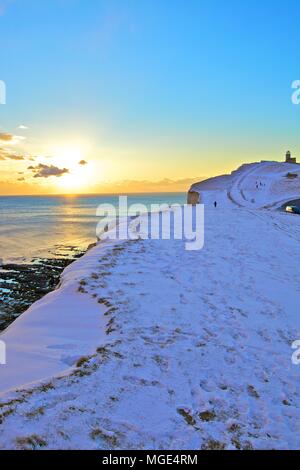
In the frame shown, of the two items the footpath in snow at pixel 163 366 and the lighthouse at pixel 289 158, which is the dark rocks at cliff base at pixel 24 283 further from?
the lighthouse at pixel 289 158

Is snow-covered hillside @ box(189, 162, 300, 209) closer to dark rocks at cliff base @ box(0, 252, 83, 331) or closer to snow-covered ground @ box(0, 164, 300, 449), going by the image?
dark rocks at cliff base @ box(0, 252, 83, 331)

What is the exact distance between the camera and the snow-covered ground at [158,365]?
12.5ft

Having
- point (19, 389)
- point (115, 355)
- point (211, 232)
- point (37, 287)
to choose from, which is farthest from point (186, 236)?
point (19, 389)

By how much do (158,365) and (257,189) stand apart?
206 ft

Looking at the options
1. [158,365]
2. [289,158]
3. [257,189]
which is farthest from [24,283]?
[289,158]

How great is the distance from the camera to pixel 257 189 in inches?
2496

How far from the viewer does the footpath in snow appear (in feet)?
12.5

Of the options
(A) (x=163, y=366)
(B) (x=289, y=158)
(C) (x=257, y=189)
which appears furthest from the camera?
(B) (x=289, y=158)

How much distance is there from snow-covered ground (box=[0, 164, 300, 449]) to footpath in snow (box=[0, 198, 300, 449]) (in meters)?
0.02

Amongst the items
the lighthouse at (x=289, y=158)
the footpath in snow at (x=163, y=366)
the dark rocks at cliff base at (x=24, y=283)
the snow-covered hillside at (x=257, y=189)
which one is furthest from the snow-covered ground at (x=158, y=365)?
the lighthouse at (x=289, y=158)

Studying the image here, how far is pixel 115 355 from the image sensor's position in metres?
5.33

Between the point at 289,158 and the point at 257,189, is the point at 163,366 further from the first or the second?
the point at 289,158
